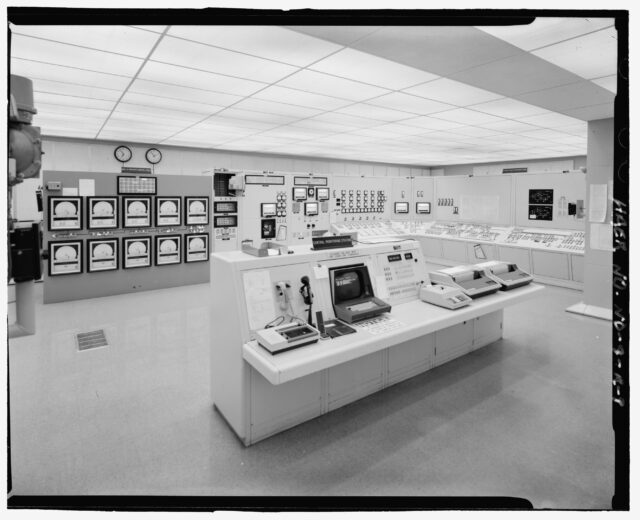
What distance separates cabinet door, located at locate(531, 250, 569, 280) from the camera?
6301 millimetres

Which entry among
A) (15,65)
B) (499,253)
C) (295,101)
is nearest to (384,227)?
(499,253)

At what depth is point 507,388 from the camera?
3033 millimetres

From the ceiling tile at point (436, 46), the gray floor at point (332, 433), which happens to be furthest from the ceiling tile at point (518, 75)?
the gray floor at point (332, 433)

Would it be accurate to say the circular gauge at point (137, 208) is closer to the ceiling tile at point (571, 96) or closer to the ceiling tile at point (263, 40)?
the ceiling tile at point (263, 40)

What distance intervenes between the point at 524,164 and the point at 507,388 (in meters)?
12.0

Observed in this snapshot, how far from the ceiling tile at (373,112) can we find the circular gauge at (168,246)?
126 inches

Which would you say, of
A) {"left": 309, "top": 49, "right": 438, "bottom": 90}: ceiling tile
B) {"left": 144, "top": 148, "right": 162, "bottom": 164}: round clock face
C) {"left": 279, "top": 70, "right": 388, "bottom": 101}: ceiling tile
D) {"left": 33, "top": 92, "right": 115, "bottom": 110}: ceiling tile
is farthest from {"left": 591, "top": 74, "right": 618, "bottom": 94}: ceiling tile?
{"left": 144, "top": 148, "right": 162, "bottom": 164}: round clock face

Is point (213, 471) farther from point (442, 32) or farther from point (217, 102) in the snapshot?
point (217, 102)

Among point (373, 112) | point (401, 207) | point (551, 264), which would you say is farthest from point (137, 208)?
point (551, 264)

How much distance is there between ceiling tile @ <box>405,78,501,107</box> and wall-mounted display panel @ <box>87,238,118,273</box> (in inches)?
177

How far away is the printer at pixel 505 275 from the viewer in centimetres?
339

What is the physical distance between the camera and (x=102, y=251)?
5637mm

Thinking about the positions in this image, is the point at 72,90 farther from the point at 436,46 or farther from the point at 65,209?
the point at 436,46

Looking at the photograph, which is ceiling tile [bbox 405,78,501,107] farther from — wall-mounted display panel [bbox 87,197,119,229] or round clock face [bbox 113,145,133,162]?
round clock face [bbox 113,145,133,162]
